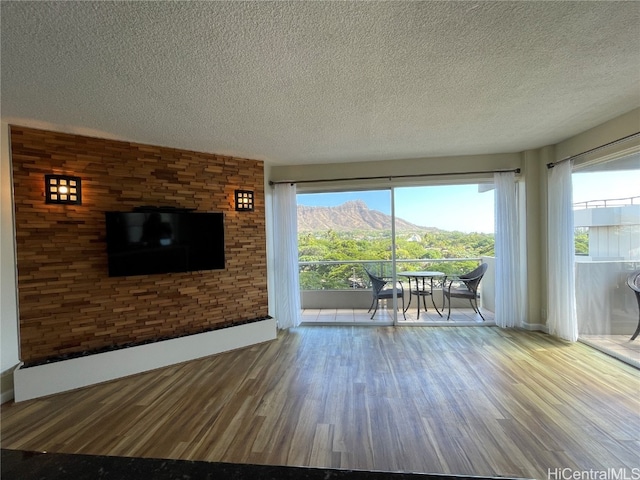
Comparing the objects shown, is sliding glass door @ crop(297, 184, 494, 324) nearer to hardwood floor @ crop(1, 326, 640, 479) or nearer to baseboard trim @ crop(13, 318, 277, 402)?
baseboard trim @ crop(13, 318, 277, 402)

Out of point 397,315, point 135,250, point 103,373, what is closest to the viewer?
point 103,373

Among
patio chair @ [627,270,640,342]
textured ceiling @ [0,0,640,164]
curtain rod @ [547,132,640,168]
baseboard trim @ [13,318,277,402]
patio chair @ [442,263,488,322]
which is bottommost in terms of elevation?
baseboard trim @ [13,318,277,402]

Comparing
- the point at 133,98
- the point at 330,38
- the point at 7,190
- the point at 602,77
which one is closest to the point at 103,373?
the point at 7,190

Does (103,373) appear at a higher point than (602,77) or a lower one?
lower

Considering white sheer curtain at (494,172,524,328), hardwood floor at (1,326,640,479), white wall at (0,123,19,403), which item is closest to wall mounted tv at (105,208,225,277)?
white wall at (0,123,19,403)

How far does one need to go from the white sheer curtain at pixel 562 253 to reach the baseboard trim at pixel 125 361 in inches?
153

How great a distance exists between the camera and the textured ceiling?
1443 millimetres

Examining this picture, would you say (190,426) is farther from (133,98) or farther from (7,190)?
(7,190)

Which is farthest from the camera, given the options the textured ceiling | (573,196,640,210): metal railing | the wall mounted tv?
the wall mounted tv

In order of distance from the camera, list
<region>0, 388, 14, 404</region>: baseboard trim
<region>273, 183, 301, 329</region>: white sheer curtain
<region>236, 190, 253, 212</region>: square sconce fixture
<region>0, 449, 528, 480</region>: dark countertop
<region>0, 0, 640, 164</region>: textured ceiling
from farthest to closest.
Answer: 1. <region>273, 183, 301, 329</region>: white sheer curtain
2. <region>236, 190, 253, 212</region>: square sconce fixture
3. <region>0, 388, 14, 404</region>: baseboard trim
4. <region>0, 0, 640, 164</region>: textured ceiling
5. <region>0, 449, 528, 480</region>: dark countertop

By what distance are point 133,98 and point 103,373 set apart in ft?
8.80

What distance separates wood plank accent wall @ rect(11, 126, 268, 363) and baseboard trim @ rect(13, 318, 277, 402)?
0.62 feet

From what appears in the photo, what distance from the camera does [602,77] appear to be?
2113mm

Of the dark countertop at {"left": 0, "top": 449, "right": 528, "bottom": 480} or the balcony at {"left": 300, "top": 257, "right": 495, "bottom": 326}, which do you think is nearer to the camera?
the dark countertop at {"left": 0, "top": 449, "right": 528, "bottom": 480}
